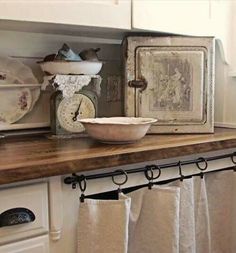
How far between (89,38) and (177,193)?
74cm

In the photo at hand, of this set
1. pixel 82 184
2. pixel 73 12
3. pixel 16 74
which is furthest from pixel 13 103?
pixel 82 184

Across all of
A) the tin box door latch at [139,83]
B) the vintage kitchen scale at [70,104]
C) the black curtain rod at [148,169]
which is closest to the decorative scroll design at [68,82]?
the vintage kitchen scale at [70,104]

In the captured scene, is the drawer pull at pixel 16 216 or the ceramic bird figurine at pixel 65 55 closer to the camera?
the drawer pull at pixel 16 216

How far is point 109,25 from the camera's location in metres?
1.36

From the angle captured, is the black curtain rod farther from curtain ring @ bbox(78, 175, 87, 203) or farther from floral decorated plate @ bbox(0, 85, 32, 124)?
floral decorated plate @ bbox(0, 85, 32, 124)

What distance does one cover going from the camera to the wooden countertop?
0.96 metres

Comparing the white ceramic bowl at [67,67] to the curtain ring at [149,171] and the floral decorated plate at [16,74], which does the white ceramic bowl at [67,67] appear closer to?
the floral decorated plate at [16,74]

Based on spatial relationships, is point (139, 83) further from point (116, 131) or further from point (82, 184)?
point (82, 184)

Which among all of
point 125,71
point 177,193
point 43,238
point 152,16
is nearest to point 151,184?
point 177,193

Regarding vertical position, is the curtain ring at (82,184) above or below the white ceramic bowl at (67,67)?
below

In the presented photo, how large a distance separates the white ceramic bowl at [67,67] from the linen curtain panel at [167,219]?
479mm

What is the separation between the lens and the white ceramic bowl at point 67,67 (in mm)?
1388

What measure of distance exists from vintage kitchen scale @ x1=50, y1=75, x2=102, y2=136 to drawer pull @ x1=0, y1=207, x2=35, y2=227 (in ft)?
1.58

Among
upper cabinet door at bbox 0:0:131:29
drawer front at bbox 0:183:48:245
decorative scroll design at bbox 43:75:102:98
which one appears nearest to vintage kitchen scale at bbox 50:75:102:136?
decorative scroll design at bbox 43:75:102:98
